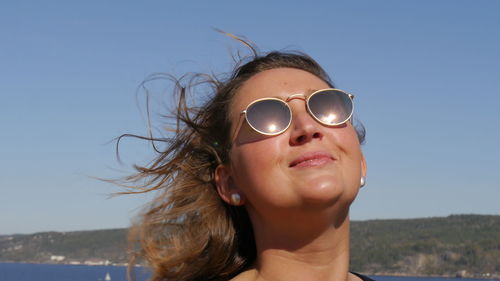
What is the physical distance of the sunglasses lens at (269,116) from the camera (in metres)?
3.59

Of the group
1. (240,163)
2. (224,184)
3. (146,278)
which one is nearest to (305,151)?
(240,163)

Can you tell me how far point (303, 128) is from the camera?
3543mm

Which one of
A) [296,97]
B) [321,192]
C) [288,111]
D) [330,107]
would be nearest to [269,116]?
→ [288,111]

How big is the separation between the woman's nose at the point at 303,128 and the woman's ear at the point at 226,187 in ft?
1.68

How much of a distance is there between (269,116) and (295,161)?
30 centimetres

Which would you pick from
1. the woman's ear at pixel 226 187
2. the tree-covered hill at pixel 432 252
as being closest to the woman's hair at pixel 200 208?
the woman's ear at pixel 226 187

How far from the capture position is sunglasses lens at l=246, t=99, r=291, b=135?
3586 mm

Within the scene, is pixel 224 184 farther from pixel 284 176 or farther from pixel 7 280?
pixel 7 280

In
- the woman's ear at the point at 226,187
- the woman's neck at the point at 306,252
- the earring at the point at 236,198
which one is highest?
the woman's ear at the point at 226,187

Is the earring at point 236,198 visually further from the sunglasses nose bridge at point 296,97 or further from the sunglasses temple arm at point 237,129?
the sunglasses nose bridge at point 296,97

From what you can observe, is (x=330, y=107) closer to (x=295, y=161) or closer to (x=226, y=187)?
(x=295, y=161)

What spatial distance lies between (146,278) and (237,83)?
1265mm

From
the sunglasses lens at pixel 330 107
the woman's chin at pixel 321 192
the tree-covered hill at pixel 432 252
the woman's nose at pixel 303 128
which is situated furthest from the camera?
the tree-covered hill at pixel 432 252

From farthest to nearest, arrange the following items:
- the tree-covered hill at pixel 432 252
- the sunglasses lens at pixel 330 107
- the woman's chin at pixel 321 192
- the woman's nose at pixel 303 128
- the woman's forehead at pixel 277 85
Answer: the tree-covered hill at pixel 432 252
the woman's forehead at pixel 277 85
the sunglasses lens at pixel 330 107
the woman's nose at pixel 303 128
the woman's chin at pixel 321 192
